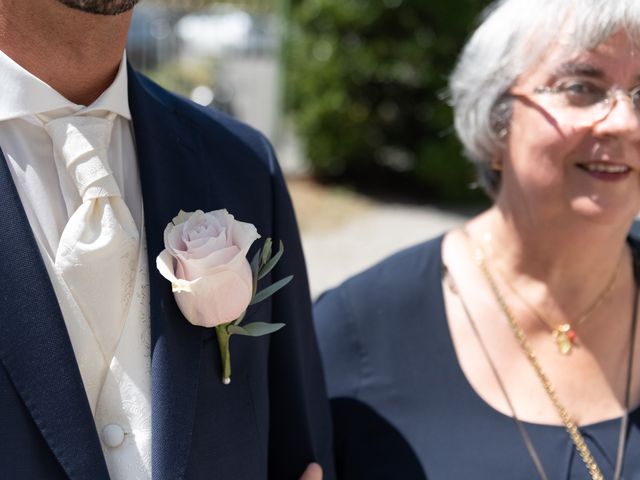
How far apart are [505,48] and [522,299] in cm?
69

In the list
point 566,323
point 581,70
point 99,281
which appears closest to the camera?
point 99,281

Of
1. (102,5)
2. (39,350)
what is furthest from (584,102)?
(39,350)

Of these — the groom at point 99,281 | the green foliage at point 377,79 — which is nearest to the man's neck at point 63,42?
the groom at point 99,281

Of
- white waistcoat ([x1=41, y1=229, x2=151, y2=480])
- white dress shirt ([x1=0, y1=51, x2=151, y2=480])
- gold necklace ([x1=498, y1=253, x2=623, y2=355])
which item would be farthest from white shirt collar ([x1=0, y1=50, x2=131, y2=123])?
gold necklace ([x1=498, y1=253, x2=623, y2=355])

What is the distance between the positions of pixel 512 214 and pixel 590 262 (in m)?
0.24

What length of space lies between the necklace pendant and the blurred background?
554cm

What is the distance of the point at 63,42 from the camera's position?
1.54 meters

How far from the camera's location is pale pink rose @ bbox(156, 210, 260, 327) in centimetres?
159

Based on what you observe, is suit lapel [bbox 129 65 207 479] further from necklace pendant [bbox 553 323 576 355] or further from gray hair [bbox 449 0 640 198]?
necklace pendant [bbox 553 323 576 355]

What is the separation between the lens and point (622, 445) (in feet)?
7.70

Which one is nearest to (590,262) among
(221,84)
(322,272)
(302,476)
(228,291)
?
(302,476)

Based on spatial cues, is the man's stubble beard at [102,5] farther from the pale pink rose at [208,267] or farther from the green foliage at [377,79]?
the green foliage at [377,79]

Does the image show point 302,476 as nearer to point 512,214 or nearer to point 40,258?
point 40,258

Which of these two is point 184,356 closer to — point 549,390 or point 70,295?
point 70,295
